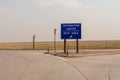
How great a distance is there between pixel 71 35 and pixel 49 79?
29.3 meters

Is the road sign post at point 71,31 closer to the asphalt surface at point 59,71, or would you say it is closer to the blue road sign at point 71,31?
the blue road sign at point 71,31

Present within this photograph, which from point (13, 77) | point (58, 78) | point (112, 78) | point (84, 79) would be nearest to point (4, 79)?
point (13, 77)

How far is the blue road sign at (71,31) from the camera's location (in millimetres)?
47741

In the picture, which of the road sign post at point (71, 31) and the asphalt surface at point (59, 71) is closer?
the asphalt surface at point (59, 71)

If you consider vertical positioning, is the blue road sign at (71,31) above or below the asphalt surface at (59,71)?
above

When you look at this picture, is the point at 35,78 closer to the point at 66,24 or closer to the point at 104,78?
the point at 104,78

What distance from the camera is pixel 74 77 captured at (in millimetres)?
19984

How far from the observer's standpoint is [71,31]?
1886 inches

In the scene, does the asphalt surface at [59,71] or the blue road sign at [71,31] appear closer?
the asphalt surface at [59,71]

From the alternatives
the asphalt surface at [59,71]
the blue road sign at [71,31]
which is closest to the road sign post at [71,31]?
the blue road sign at [71,31]

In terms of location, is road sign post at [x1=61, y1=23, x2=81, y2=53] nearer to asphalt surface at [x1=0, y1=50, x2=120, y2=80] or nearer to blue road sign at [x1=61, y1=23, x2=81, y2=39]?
blue road sign at [x1=61, y1=23, x2=81, y2=39]

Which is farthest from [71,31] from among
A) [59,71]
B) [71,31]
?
[59,71]

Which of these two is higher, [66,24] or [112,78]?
[66,24]

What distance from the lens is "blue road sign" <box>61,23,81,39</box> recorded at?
4774cm
